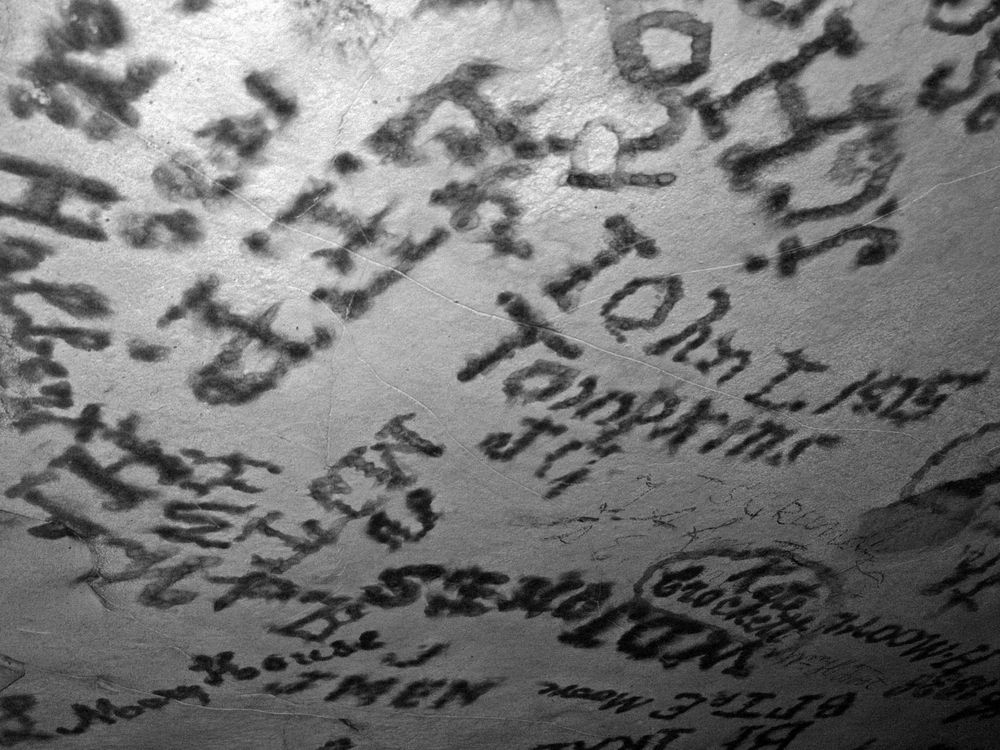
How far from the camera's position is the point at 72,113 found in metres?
1.44

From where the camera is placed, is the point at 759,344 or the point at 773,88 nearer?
the point at 773,88

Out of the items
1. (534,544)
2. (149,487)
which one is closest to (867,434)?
(534,544)

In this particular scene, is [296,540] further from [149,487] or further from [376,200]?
[376,200]

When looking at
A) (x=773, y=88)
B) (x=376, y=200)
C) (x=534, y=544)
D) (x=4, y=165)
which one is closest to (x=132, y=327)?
(x=4, y=165)

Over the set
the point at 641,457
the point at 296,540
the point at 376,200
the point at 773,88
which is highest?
the point at 773,88

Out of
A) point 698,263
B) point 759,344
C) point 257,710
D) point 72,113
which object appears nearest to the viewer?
point 72,113

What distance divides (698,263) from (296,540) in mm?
926

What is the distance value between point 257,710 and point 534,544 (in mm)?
739

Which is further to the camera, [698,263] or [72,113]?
[698,263]

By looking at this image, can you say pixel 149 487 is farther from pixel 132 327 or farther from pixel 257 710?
pixel 257 710

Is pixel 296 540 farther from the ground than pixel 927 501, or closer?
closer

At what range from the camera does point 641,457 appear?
203 cm

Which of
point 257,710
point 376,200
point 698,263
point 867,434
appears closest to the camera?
point 376,200

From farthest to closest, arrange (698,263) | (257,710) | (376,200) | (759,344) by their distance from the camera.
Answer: (257,710) < (759,344) < (698,263) < (376,200)
